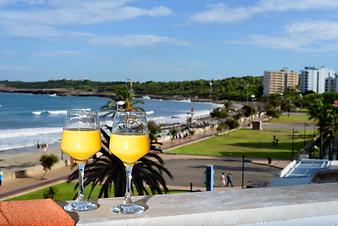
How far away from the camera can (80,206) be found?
7.54 ft

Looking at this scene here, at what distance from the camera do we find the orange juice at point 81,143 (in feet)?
8.29

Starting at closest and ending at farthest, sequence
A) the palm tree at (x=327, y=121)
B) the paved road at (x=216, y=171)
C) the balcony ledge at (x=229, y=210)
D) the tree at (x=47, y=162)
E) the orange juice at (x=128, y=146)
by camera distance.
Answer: the balcony ledge at (x=229, y=210)
the orange juice at (x=128, y=146)
the paved road at (x=216, y=171)
the tree at (x=47, y=162)
the palm tree at (x=327, y=121)

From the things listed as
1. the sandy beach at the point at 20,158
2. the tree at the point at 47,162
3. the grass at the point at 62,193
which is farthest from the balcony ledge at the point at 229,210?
the sandy beach at the point at 20,158

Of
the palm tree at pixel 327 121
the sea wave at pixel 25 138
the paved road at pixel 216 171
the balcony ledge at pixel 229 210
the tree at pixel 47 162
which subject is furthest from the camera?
the sea wave at pixel 25 138

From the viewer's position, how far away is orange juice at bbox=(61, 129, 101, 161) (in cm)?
253

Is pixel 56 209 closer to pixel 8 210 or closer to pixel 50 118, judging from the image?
pixel 8 210

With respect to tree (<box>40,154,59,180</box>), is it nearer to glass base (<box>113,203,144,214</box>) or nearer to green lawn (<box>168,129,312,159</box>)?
green lawn (<box>168,129,312,159</box>)

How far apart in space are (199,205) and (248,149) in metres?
44.3

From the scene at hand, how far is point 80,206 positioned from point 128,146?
38cm

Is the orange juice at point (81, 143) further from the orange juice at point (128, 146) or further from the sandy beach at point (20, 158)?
the sandy beach at point (20, 158)

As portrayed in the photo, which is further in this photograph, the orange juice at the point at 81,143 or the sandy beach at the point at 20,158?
the sandy beach at the point at 20,158

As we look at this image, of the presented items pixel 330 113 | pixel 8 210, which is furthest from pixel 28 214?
pixel 330 113

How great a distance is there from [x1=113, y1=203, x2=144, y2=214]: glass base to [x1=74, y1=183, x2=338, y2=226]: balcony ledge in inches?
1.2

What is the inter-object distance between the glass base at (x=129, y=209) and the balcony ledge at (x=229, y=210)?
0.03 m
